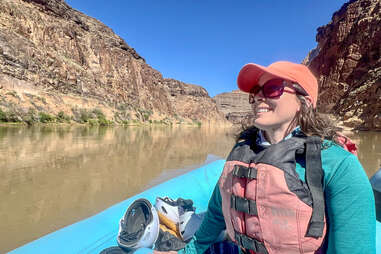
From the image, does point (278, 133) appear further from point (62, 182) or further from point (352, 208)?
point (62, 182)

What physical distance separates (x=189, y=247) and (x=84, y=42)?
115 ft

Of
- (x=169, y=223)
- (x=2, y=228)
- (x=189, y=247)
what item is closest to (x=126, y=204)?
(x=169, y=223)

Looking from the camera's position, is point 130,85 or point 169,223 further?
point 130,85

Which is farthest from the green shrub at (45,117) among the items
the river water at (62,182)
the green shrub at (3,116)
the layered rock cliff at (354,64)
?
the layered rock cliff at (354,64)

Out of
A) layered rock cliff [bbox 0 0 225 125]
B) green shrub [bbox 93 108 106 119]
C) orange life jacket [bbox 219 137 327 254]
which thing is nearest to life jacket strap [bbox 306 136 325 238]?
orange life jacket [bbox 219 137 327 254]

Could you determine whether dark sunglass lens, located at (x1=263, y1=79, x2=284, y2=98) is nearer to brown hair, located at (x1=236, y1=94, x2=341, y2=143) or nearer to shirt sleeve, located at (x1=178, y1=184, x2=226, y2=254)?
brown hair, located at (x1=236, y1=94, x2=341, y2=143)

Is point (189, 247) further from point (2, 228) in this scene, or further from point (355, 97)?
point (355, 97)

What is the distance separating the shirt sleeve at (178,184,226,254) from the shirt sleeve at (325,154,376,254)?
57cm

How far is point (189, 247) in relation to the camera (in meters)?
1.20

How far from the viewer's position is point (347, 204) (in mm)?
715

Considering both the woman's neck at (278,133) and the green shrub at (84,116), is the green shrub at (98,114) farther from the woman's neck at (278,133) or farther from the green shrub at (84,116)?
the woman's neck at (278,133)

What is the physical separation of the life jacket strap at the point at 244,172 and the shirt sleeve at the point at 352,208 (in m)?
0.29

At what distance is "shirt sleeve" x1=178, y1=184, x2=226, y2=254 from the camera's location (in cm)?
116

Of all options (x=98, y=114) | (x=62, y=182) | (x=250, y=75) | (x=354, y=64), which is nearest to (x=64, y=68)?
(x=98, y=114)
